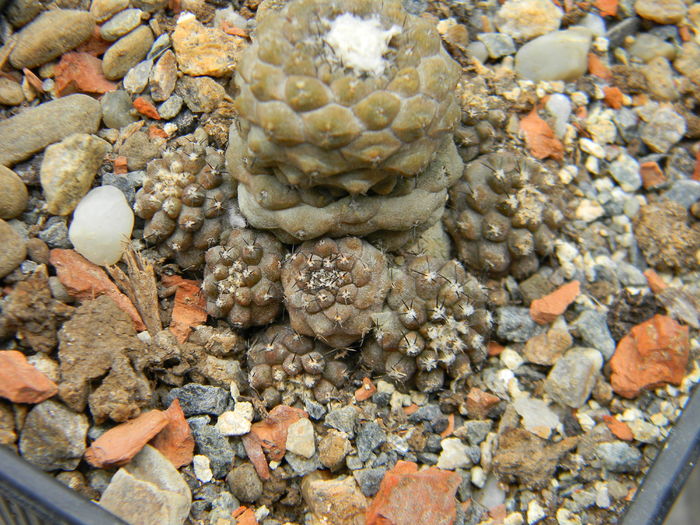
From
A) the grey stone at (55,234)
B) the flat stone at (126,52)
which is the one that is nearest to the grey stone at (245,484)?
the grey stone at (55,234)

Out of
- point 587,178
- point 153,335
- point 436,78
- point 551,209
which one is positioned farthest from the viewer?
point 587,178

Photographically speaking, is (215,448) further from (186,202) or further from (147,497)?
(186,202)

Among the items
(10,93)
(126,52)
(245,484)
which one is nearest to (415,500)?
(245,484)

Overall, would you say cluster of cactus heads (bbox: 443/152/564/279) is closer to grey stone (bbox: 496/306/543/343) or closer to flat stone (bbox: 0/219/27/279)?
grey stone (bbox: 496/306/543/343)

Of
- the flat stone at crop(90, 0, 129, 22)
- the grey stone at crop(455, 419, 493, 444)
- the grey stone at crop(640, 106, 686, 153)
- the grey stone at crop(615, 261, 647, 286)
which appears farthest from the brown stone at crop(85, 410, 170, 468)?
the grey stone at crop(640, 106, 686, 153)

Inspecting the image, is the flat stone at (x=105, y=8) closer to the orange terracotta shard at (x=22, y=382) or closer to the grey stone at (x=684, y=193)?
the orange terracotta shard at (x=22, y=382)

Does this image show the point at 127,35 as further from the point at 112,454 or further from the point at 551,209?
the point at 551,209

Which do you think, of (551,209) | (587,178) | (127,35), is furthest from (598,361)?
(127,35)
